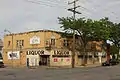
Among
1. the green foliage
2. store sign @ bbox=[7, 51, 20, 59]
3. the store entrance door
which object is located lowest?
the store entrance door

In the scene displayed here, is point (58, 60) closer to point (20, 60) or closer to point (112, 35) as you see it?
point (20, 60)

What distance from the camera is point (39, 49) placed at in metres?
63.8

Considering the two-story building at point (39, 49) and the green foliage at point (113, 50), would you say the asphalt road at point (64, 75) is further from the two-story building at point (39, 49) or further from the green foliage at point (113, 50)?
the green foliage at point (113, 50)

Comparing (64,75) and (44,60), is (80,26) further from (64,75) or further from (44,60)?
(64,75)

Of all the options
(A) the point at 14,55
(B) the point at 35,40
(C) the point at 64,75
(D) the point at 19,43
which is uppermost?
(B) the point at 35,40

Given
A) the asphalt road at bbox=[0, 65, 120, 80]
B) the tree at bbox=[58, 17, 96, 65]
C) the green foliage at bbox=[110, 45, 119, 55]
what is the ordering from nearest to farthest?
the asphalt road at bbox=[0, 65, 120, 80] → the tree at bbox=[58, 17, 96, 65] → the green foliage at bbox=[110, 45, 119, 55]

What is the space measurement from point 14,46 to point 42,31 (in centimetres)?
1023

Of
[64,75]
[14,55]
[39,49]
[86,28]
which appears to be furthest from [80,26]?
[64,75]

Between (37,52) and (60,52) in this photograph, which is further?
(60,52)

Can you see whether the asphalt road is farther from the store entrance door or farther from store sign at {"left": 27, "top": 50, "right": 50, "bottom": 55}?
the store entrance door

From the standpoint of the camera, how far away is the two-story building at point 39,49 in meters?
63.2

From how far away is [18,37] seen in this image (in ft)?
228

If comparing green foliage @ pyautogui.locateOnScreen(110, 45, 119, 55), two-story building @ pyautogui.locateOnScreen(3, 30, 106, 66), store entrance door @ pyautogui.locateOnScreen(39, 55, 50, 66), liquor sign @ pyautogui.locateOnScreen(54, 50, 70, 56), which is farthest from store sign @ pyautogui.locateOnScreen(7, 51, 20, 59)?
green foliage @ pyautogui.locateOnScreen(110, 45, 119, 55)

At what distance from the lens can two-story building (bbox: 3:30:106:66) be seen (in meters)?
63.2
